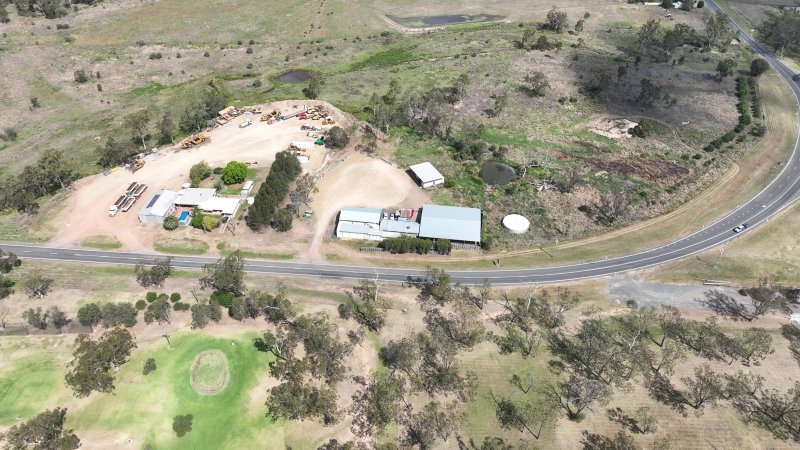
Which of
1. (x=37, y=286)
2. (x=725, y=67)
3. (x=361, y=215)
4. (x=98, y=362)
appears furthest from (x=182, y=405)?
(x=725, y=67)

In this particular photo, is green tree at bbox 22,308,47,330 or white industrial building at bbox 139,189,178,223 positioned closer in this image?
green tree at bbox 22,308,47,330

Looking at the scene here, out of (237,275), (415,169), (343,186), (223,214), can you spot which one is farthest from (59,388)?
(415,169)

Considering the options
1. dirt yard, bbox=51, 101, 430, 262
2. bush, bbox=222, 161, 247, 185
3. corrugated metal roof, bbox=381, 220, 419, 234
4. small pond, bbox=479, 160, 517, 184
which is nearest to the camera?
dirt yard, bbox=51, 101, 430, 262

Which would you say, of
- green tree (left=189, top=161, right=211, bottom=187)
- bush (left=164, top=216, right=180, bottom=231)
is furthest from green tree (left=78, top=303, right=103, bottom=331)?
green tree (left=189, top=161, right=211, bottom=187)

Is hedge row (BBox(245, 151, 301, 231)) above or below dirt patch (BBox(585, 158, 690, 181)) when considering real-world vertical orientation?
above

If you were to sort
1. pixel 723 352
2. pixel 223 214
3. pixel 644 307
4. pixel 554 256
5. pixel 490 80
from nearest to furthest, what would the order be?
1. pixel 723 352
2. pixel 644 307
3. pixel 554 256
4. pixel 223 214
5. pixel 490 80

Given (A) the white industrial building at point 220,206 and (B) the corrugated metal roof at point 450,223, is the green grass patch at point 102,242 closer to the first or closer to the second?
(A) the white industrial building at point 220,206

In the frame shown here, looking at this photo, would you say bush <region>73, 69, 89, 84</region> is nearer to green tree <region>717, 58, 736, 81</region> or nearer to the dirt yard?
the dirt yard

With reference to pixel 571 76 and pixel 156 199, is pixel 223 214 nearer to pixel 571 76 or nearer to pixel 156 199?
pixel 156 199
